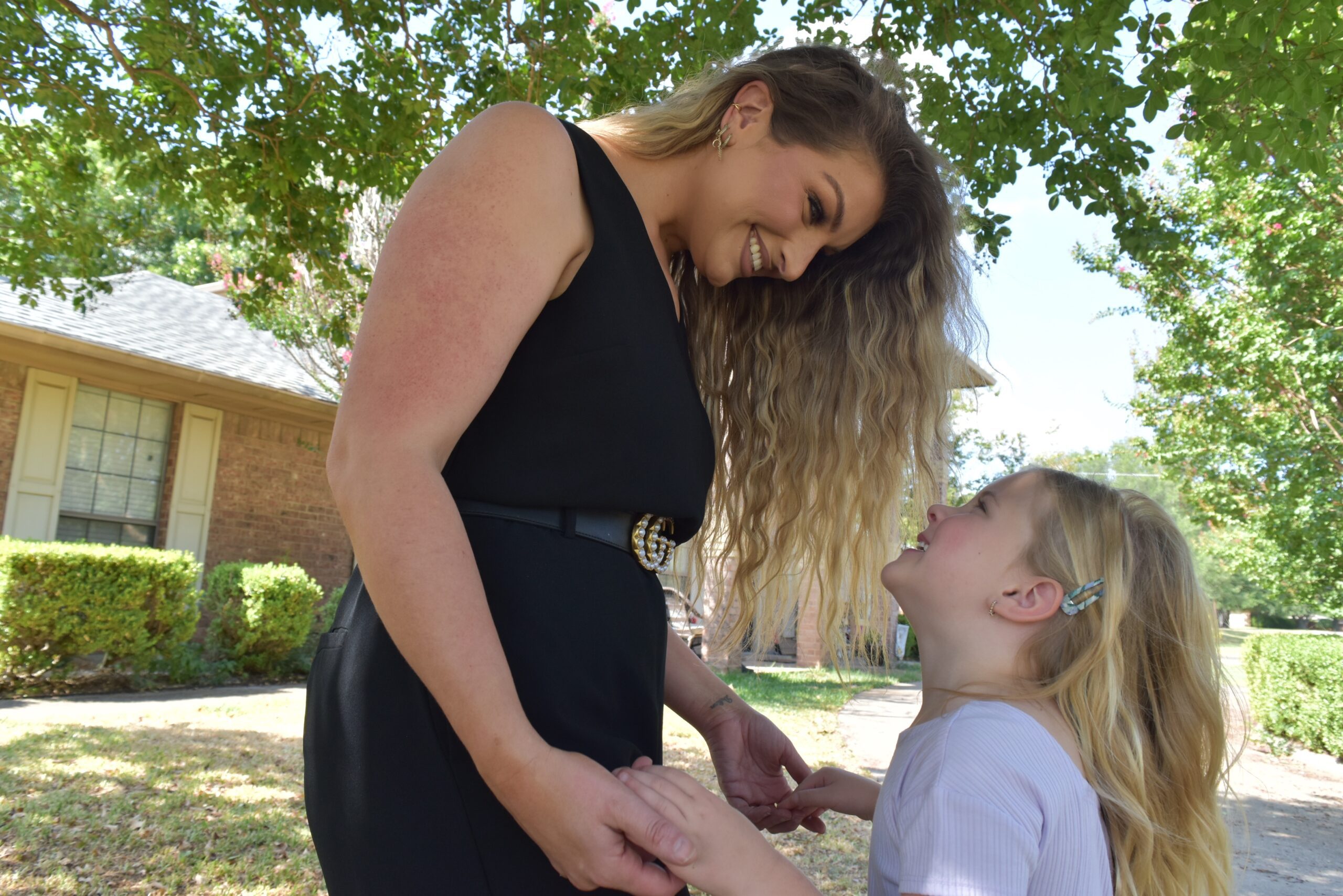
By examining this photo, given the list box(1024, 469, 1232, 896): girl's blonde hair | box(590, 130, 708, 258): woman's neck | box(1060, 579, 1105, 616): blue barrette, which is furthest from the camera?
box(1060, 579, 1105, 616): blue barrette

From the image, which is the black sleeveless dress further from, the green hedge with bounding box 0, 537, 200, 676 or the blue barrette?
the green hedge with bounding box 0, 537, 200, 676

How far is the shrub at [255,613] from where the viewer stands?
10.5m

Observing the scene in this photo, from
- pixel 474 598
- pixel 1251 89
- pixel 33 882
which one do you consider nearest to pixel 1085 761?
pixel 474 598

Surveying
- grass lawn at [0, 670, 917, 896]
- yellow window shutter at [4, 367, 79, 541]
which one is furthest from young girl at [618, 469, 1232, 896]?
yellow window shutter at [4, 367, 79, 541]

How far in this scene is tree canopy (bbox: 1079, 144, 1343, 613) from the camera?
9953 millimetres

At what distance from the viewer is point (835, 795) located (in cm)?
202

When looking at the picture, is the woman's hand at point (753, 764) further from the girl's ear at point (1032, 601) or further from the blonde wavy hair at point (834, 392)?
the girl's ear at point (1032, 601)

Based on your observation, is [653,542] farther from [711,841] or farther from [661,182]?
[661,182]

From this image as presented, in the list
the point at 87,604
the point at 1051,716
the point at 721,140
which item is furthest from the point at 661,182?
the point at 87,604

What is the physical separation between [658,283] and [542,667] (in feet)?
2.03

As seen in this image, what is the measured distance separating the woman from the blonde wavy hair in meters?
0.37

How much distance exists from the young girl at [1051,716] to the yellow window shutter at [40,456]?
10.8 metres

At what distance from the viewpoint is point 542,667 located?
1.31 meters

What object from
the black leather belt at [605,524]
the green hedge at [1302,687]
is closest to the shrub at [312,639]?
the black leather belt at [605,524]
